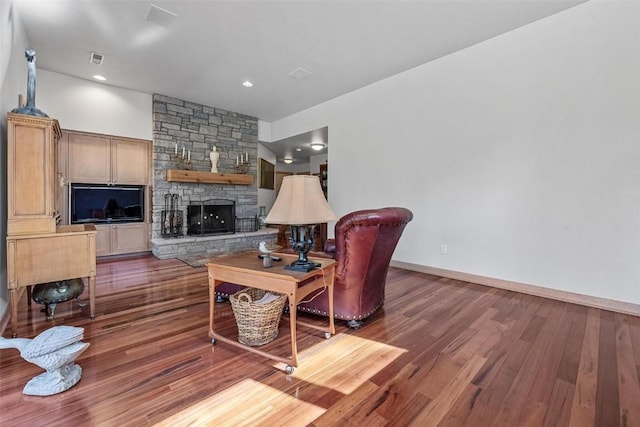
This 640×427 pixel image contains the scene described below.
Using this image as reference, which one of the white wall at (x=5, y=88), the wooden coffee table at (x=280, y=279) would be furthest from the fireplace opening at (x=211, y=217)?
the wooden coffee table at (x=280, y=279)

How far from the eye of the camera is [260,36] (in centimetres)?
333

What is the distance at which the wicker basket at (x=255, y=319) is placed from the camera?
1.93m

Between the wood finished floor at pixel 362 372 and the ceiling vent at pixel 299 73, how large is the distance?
3.46m

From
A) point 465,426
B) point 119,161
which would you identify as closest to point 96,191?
point 119,161

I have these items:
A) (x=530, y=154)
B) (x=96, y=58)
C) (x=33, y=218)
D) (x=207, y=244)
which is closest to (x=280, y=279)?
(x=33, y=218)

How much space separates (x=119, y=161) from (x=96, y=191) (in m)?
0.64

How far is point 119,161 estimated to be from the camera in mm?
4980

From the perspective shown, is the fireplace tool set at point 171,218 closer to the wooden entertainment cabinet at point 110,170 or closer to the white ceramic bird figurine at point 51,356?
the wooden entertainment cabinet at point 110,170

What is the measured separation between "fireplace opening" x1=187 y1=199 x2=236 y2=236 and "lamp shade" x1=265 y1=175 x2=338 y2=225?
4.36 m

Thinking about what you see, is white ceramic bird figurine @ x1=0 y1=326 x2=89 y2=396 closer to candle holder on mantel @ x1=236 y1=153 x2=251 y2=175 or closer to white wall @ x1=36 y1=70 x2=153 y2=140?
white wall @ x1=36 y1=70 x2=153 y2=140

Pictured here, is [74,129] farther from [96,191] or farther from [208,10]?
[208,10]

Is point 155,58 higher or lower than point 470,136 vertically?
higher

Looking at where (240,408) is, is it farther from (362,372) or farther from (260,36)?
(260,36)

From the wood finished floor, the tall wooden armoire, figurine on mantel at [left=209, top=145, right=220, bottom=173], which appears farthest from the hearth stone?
the tall wooden armoire
